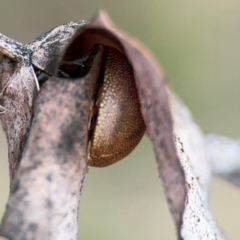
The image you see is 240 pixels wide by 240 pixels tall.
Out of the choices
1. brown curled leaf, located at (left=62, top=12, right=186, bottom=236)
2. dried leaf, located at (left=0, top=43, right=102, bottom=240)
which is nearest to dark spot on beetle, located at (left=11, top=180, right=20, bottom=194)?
dried leaf, located at (left=0, top=43, right=102, bottom=240)

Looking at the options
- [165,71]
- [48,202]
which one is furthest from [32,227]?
[165,71]

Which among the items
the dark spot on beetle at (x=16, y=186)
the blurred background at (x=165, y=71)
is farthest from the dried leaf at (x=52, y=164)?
the blurred background at (x=165, y=71)

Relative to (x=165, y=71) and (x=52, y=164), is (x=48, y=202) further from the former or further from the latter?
(x=165, y=71)

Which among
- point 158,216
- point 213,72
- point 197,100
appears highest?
point 213,72

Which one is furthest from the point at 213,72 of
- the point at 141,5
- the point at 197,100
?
the point at 141,5

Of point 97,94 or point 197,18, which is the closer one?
point 97,94

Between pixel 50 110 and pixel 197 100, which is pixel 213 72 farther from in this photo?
pixel 50 110

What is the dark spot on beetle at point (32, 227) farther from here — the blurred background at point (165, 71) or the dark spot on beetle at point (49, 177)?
the blurred background at point (165, 71)
